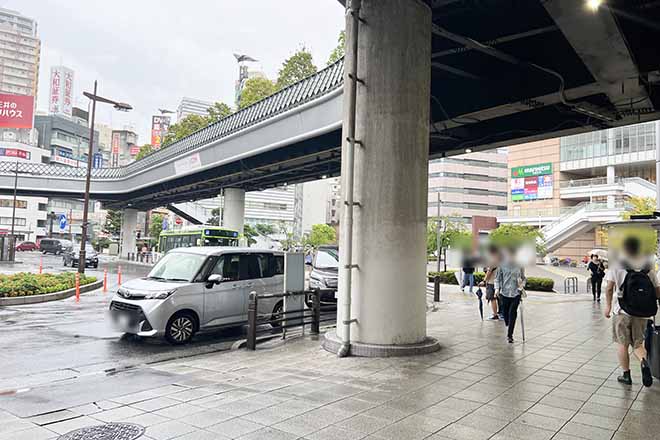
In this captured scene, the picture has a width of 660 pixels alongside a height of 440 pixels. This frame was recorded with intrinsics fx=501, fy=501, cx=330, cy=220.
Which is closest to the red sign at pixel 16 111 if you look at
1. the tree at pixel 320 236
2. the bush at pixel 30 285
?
the tree at pixel 320 236

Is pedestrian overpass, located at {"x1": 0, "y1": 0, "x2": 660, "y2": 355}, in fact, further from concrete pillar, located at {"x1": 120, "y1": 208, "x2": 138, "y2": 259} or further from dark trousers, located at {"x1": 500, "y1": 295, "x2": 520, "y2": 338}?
concrete pillar, located at {"x1": 120, "y1": 208, "x2": 138, "y2": 259}

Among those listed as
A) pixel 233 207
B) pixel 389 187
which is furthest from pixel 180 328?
pixel 233 207

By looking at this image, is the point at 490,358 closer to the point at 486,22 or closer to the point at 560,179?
the point at 486,22

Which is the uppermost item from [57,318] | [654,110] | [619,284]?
[654,110]

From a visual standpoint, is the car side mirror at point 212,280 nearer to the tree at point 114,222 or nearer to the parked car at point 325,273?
the parked car at point 325,273

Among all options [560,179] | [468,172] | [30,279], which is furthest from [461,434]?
[468,172]

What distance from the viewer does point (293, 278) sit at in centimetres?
1096

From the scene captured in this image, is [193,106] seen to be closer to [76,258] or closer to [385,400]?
[76,258]

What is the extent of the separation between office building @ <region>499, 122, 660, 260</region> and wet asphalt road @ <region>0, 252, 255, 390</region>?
46904 mm

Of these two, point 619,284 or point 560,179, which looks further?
point 560,179

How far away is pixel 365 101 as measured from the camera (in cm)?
877

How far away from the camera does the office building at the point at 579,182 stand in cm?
5091

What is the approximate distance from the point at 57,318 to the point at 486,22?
1265cm

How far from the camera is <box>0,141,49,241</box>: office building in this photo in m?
80.8
